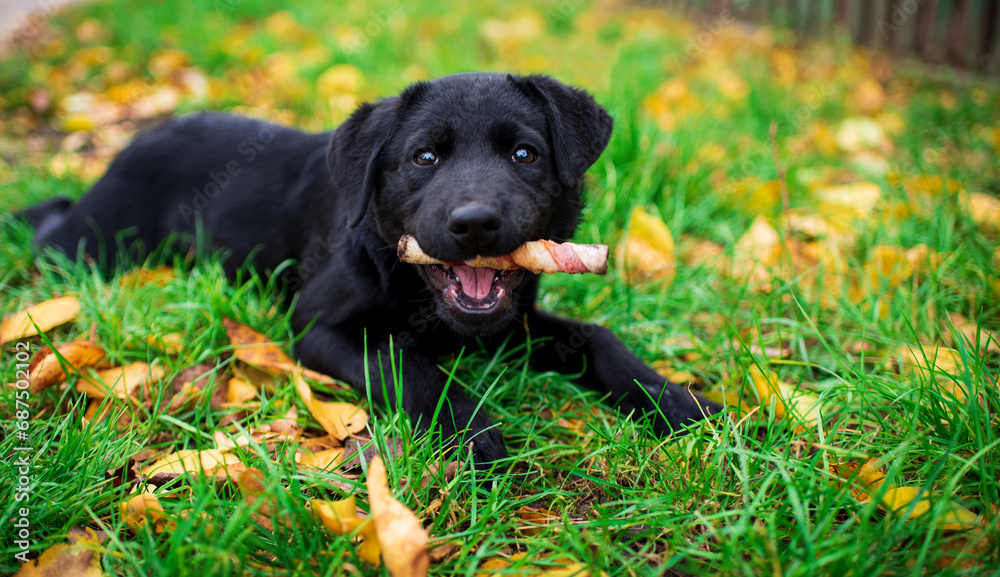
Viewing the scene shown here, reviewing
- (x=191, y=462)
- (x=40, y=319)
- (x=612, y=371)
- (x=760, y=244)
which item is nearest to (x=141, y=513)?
(x=191, y=462)

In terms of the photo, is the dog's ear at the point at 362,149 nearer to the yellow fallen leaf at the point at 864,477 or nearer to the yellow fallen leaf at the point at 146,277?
the yellow fallen leaf at the point at 146,277

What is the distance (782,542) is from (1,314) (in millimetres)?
3103

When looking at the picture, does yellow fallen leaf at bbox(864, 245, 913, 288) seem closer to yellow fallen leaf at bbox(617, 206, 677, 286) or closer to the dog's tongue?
yellow fallen leaf at bbox(617, 206, 677, 286)

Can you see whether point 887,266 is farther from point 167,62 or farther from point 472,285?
point 167,62

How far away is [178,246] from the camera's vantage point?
10.7 feet

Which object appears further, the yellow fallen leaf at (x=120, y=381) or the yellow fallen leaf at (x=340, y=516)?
the yellow fallen leaf at (x=120, y=381)

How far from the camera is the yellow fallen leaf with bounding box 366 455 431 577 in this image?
137cm

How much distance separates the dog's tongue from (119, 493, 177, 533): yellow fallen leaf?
1.07 metres

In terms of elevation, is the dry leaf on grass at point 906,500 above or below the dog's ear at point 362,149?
below

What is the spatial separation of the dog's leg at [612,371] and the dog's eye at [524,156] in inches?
24.6

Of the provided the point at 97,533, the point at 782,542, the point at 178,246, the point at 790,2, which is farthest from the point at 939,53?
the point at 97,533

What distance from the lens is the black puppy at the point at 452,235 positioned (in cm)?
203
